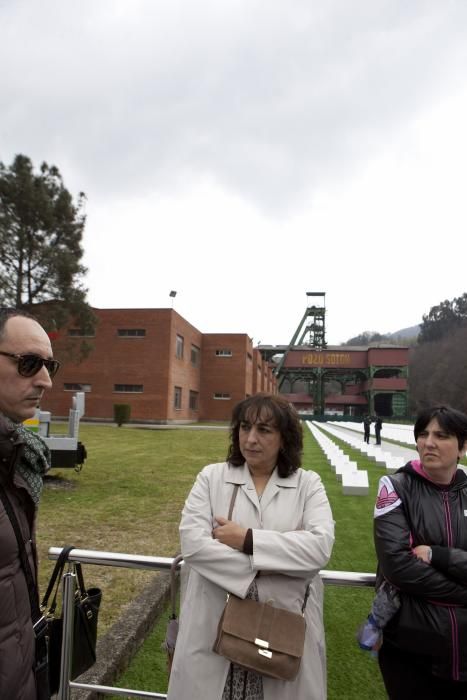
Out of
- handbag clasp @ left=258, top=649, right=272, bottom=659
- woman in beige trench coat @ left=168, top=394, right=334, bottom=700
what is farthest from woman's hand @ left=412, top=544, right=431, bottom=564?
handbag clasp @ left=258, top=649, right=272, bottom=659

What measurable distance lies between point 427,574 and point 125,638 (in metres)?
2.20

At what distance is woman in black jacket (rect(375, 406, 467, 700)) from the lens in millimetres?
1805

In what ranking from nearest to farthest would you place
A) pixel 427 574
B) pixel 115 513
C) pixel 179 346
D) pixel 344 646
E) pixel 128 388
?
1. pixel 427 574
2. pixel 344 646
3. pixel 115 513
4. pixel 128 388
5. pixel 179 346

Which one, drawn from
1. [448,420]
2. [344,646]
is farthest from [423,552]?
[344,646]

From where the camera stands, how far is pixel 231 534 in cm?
176

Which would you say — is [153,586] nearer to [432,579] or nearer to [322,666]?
[322,666]

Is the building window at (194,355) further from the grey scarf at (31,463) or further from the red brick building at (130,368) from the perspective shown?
the grey scarf at (31,463)

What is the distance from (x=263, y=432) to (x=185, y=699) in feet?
3.44

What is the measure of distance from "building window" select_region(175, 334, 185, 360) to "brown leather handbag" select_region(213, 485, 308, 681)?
3259 cm

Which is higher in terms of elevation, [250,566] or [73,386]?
[73,386]

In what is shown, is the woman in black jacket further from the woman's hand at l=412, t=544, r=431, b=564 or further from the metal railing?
the metal railing

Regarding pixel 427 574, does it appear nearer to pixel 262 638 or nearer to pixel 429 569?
pixel 429 569

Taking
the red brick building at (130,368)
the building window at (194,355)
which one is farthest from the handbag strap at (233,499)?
the building window at (194,355)

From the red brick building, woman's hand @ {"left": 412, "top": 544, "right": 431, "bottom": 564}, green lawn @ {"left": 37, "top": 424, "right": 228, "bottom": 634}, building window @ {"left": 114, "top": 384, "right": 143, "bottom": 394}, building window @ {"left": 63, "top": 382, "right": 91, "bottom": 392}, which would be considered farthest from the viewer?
building window @ {"left": 63, "top": 382, "right": 91, "bottom": 392}
